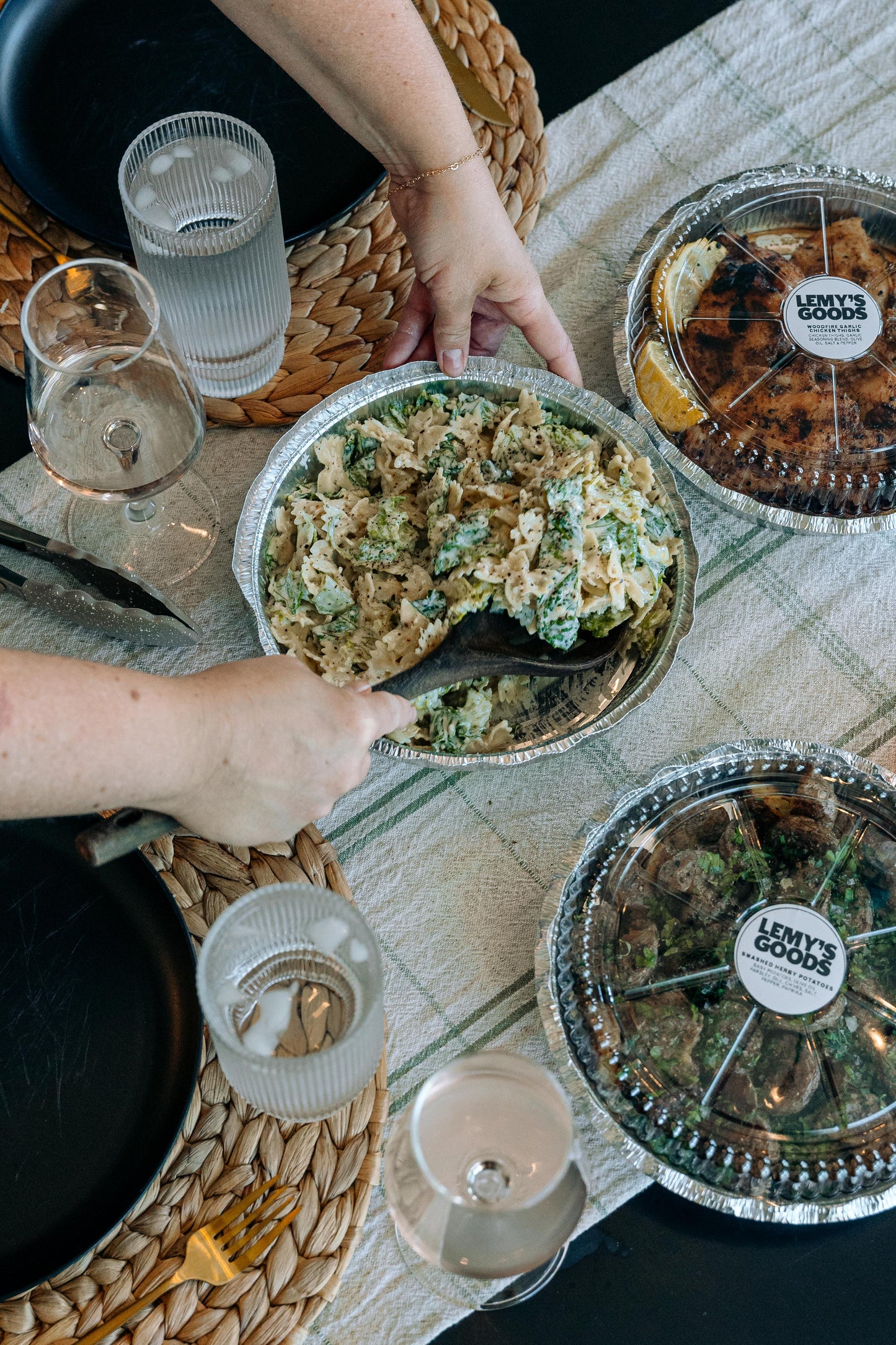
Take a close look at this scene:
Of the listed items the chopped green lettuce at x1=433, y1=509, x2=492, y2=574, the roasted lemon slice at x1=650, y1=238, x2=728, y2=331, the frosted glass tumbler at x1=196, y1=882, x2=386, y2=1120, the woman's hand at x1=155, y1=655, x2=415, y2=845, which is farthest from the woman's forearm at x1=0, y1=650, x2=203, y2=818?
the roasted lemon slice at x1=650, y1=238, x2=728, y2=331

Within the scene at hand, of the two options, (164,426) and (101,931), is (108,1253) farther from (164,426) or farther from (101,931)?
(164,426)

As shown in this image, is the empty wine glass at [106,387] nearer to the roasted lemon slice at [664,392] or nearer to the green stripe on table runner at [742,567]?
the roasted lemon slice at [664,392]

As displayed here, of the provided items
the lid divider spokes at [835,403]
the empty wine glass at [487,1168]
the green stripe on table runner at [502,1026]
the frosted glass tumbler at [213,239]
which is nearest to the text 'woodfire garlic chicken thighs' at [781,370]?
the lid divider spokes at [835,403]

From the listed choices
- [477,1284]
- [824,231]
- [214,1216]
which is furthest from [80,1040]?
[824,231]

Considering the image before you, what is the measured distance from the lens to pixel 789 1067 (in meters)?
1.19

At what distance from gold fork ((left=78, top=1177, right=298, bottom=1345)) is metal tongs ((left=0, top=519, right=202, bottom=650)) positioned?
0.67 meters

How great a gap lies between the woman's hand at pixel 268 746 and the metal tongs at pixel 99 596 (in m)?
0.30

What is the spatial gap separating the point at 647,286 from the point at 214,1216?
132cm

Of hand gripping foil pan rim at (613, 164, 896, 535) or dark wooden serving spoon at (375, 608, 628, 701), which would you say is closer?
dark wooden serving spoon at (375, 608, 628, 701)

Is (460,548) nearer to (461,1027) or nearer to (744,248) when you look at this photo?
(461,1027)

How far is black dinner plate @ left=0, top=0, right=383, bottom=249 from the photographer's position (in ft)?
4.95

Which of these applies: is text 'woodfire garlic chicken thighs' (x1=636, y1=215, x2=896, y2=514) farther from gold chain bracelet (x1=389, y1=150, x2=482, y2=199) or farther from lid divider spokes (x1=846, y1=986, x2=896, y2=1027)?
lid divider spokes (x1=846, y1=986, x2=896, y2=1027)

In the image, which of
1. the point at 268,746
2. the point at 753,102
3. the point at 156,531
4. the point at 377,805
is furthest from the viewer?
the point at 753,102

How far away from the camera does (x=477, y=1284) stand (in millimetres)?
1153
